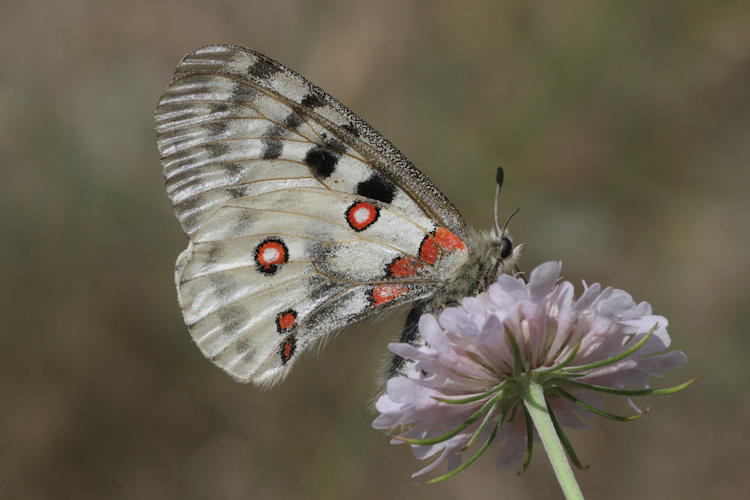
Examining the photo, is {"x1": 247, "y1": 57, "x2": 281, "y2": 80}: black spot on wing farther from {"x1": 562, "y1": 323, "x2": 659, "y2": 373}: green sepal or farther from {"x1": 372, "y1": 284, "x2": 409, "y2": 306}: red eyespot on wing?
{"x1": 562, "y1": 323, "x2": 659, "y2": 373}: green sepal

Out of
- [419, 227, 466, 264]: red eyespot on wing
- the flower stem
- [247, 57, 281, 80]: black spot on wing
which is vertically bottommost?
the flower stem

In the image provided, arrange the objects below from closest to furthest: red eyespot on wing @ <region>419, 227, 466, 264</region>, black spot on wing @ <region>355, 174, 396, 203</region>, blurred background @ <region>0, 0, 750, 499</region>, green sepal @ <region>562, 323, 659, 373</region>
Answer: green sepal @ <region>562, 323, 659, 373</region>, red eyespot on wing @ <region>419, 227, 466, 264</region>, black spot on wing @ <region>355, 174, 396, 203</region>, blurred background @ <region>0, 0, 750, 499</region>

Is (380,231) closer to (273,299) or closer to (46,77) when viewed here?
(273,299)

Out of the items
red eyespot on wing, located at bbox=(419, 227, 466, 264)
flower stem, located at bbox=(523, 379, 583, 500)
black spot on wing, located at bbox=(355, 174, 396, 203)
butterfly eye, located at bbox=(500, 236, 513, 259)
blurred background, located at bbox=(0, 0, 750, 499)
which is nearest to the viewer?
flower stem, located at bbox=(523, 379, 583, 500)

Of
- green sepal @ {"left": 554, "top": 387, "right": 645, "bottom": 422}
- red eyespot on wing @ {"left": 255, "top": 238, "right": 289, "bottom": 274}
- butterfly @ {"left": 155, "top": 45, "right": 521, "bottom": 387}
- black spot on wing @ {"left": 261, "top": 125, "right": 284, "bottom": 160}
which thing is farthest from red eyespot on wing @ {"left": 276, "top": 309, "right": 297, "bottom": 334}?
green sepal @ {"left": 554, "top": 387, "right": 645, "bottom": 422}

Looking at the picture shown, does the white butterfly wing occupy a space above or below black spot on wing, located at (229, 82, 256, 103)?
below

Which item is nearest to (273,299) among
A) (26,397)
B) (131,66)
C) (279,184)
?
(279,184)

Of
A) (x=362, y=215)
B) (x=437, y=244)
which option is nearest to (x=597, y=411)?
(x=437, y=244)

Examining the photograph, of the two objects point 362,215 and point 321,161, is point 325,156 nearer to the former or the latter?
point 321,161
